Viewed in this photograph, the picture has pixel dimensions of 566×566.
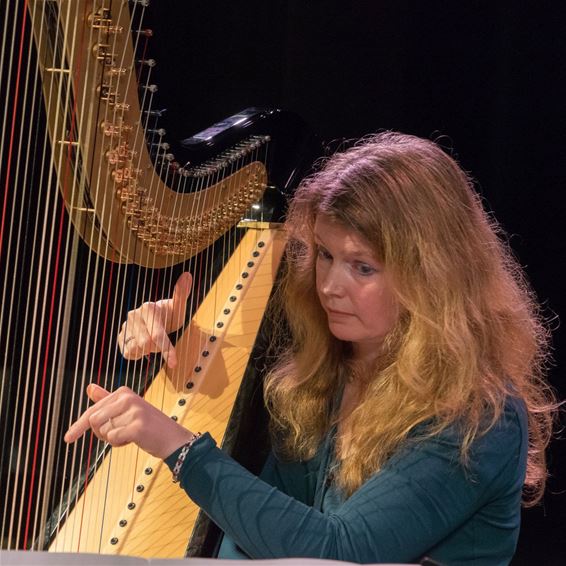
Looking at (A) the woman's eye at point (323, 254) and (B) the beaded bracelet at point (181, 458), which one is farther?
(A) the woman's eye at point (323, 254)

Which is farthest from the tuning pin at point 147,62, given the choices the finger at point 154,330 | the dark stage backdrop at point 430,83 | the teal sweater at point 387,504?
the dark stage backdrop at point 430,83

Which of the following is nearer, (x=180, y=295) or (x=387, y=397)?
(x=387, y=397)

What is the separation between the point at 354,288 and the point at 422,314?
0.12 meters

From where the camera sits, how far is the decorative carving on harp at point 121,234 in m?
1.15

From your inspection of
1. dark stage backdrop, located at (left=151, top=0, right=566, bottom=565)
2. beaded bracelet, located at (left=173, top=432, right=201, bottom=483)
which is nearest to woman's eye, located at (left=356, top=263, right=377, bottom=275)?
beaded bracelet, located at (left=173, top=432, right=201, bottom=483)

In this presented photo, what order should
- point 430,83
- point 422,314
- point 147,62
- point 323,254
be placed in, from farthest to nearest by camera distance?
point 430,83, point 323,254, point 422,314, point 147,62

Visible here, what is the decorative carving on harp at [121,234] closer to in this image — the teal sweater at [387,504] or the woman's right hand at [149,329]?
the woman's right hand at [149,329]

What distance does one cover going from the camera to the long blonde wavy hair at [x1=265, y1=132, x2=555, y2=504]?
4.95 feet

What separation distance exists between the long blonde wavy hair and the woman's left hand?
1.06 feet

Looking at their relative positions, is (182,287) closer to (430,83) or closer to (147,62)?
(147,62)

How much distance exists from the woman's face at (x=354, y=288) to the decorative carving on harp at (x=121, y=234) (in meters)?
0.29

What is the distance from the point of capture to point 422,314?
154cm

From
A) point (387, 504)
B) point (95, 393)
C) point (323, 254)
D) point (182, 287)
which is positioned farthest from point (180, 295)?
point (387, 504)

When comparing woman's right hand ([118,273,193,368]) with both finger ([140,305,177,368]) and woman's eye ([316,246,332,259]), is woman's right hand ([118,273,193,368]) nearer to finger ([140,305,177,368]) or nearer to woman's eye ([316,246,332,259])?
finger ([140,305,177,368])
